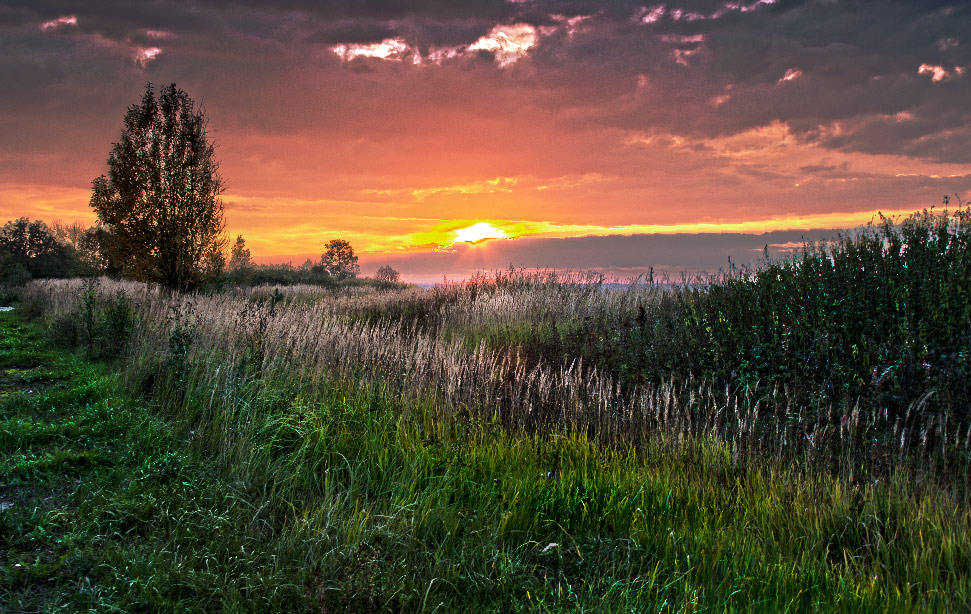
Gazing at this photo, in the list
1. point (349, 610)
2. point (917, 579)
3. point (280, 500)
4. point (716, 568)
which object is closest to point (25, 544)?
point (280, 500)

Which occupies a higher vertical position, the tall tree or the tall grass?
the tall tree

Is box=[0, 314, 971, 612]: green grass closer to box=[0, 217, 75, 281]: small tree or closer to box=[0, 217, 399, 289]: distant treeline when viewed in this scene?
box=[0, 217, 399, 289]: distant treeline

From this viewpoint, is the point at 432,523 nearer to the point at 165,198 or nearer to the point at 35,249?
the point at 165,198

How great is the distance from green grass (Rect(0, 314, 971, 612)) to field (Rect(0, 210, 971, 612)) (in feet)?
0.08

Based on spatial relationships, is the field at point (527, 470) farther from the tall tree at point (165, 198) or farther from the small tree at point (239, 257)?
the small tree at point (239, 257)

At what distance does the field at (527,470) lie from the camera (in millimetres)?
3055

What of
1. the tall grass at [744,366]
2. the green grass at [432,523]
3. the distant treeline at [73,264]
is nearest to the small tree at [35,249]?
the distant treeline at [73,264]

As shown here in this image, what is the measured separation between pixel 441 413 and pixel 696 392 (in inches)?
133

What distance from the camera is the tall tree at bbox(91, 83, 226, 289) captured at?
18328 millimetres

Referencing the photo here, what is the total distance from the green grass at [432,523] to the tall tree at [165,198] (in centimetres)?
1537

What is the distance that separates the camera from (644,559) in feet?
11.4

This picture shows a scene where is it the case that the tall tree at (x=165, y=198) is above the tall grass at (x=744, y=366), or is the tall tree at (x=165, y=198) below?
above

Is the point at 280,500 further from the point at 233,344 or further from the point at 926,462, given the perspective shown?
the point at 926,462

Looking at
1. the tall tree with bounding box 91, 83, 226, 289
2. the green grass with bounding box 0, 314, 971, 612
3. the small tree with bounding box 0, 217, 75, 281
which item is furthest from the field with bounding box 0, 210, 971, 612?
the small tree with bounding box 0, 217, 75, 281
